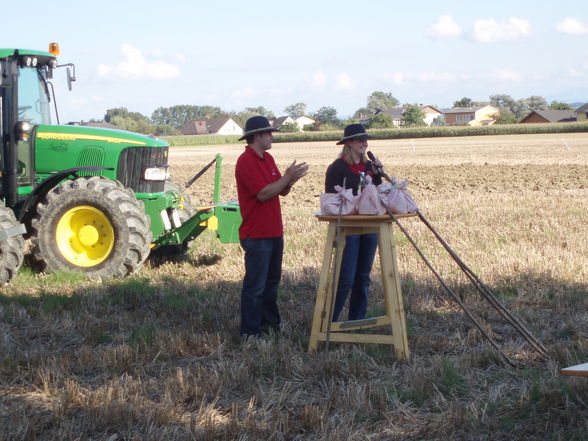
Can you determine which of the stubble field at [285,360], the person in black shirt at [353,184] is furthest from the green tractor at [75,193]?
the person in black shirt at [353,184]

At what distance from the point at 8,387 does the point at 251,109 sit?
297 ft

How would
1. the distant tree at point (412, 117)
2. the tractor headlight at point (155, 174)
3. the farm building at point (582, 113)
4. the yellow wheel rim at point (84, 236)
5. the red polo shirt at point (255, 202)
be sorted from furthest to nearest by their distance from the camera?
1. the farm building at point (582, 113)
2. the distant tree at point (412, 117)
3. the tractor headlight at point (155, 174)
4. the yellow wheel rim at point (84, 236)
5. the red polo shirt at point (255, 202)

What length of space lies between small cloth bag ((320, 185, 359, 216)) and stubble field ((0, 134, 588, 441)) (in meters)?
0.97

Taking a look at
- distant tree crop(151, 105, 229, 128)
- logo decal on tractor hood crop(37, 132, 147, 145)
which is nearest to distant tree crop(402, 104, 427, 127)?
distant tree crop(151, 105, 229, 128)

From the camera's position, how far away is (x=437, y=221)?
11531 millimetres

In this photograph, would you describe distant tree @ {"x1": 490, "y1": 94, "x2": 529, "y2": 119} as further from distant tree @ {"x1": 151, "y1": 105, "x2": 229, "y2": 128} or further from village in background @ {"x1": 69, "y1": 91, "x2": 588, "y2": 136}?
distant tree @ {"x1": 151, "y1": 105, "x2": 229, "y2": 128}

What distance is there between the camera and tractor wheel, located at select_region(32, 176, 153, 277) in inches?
325

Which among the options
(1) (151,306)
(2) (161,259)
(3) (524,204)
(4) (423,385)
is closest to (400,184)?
(4) (423,385)

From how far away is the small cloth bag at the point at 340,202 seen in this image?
5379mm

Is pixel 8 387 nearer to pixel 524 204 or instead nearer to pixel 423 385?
pixel 423 385

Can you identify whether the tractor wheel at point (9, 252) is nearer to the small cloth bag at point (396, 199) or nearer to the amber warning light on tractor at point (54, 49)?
the amber warning light on tractor at point (54, 49)

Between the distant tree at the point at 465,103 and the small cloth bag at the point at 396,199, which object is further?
the distant tree at the point at 465,103

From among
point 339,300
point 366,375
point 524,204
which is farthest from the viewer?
point 524,204

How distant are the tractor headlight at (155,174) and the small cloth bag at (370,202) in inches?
176
